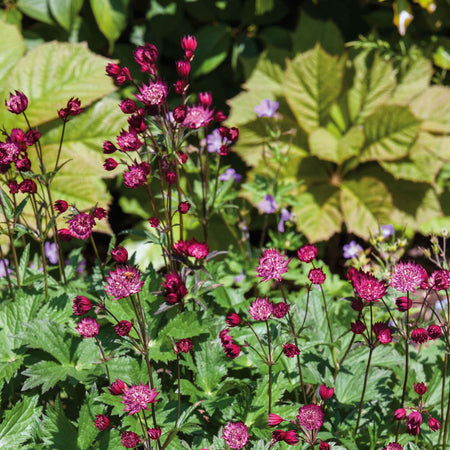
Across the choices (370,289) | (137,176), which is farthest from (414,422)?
(137,176)

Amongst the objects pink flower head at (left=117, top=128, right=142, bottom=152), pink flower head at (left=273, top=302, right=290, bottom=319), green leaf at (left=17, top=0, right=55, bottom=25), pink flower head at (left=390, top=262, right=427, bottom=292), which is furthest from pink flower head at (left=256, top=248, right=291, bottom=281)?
green leaf at (left=17, top=0, right=55, bottom=25)

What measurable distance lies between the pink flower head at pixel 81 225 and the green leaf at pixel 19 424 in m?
0.42

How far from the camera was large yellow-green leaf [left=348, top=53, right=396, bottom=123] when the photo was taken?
276 centimetres

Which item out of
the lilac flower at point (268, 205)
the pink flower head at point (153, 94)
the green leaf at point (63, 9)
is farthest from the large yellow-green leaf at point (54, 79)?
the pink flower head at point (153, 94)

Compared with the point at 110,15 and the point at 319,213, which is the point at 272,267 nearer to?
the point at 319,213

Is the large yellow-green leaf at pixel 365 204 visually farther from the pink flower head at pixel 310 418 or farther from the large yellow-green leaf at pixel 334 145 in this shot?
the pink flower head at pixel 310 418

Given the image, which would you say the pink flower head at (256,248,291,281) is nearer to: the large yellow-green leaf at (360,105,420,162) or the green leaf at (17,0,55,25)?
the large yellow-green leaf at (360,105,420,162)

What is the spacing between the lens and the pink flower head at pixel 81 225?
3.86 ft

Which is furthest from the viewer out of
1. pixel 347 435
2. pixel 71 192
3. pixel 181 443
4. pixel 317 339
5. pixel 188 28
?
pixel 188 28

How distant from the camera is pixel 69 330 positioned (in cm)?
139

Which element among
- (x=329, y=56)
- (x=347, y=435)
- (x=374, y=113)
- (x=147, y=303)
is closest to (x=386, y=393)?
(x=347, y=435)

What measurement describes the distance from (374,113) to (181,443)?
75.5 inches

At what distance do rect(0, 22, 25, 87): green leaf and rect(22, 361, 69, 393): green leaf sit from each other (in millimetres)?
1378

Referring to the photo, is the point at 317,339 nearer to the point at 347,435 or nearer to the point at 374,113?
the point at 347,435
